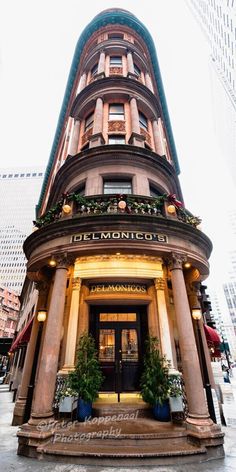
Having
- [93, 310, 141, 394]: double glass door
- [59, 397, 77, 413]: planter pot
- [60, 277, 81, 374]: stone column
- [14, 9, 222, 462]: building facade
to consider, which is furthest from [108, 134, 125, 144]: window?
[59, 397, 77, 413]: planter pot

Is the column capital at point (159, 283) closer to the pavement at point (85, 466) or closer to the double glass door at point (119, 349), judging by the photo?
the double glass door at point (119, 349)

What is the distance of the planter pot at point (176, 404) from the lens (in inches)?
309

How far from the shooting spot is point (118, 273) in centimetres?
998

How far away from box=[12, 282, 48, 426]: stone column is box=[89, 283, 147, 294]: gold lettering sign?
2.40 metres

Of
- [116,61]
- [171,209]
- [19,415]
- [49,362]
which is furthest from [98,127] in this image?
[19,415]

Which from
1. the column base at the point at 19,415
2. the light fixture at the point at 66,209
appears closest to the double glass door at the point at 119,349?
the column base at the point at 19,415

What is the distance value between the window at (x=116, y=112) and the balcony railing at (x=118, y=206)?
814 cm

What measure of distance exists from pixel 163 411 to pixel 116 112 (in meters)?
16.4

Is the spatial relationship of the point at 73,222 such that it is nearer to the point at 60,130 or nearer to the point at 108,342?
the point at 108,342

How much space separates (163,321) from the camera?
9.84 metres

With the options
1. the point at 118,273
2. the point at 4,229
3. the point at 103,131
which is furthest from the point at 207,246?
the point at 4,229

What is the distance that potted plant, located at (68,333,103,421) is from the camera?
802 centimetres

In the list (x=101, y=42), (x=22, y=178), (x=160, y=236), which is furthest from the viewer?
(x=22, y=178)

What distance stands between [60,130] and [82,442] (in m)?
26.6
